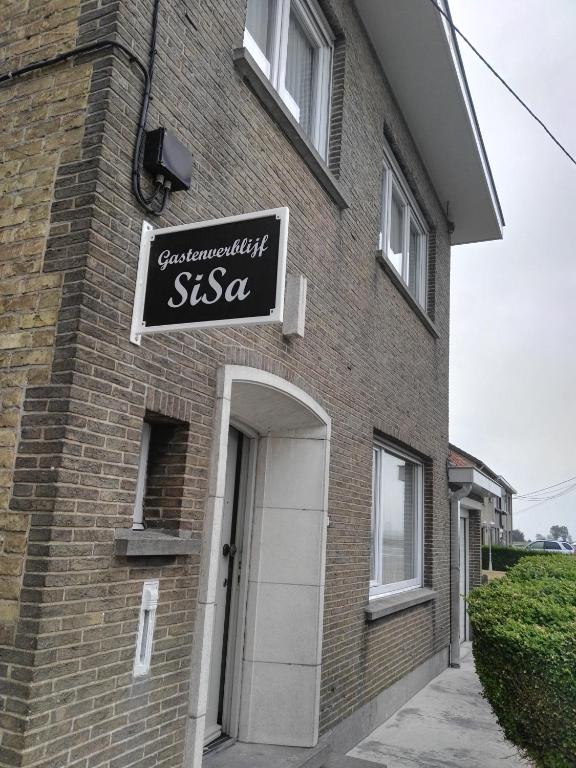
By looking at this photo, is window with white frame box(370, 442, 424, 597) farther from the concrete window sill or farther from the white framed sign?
the white framed sign

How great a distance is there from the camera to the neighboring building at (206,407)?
3.02 m

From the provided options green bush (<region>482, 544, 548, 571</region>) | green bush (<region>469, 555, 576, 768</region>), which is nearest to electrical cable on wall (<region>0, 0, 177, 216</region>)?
green bush (<region>469, 555, 576, 768</region>)

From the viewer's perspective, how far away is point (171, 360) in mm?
3699

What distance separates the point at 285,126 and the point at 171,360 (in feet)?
7.91

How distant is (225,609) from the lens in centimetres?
511

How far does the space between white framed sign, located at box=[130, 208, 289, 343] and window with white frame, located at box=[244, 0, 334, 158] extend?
266 centimetres

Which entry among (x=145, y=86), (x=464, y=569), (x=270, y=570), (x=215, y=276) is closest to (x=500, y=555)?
(x=464, y=569)

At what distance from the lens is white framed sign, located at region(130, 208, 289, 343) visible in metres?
3.06

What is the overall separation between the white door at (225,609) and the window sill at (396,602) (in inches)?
74.3

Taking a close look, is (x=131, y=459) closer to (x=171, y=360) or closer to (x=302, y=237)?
(x=171, y=360)

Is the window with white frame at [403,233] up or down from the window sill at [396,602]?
up

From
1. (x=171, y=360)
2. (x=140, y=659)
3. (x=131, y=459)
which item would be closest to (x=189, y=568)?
(x=140, y=659)

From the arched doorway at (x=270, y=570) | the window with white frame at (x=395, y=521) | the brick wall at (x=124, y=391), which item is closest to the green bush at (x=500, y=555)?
the window with white frame at (x=395, y=521)

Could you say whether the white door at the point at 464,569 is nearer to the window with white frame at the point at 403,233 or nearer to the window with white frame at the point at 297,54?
the window with white frame at the point at 403,233
